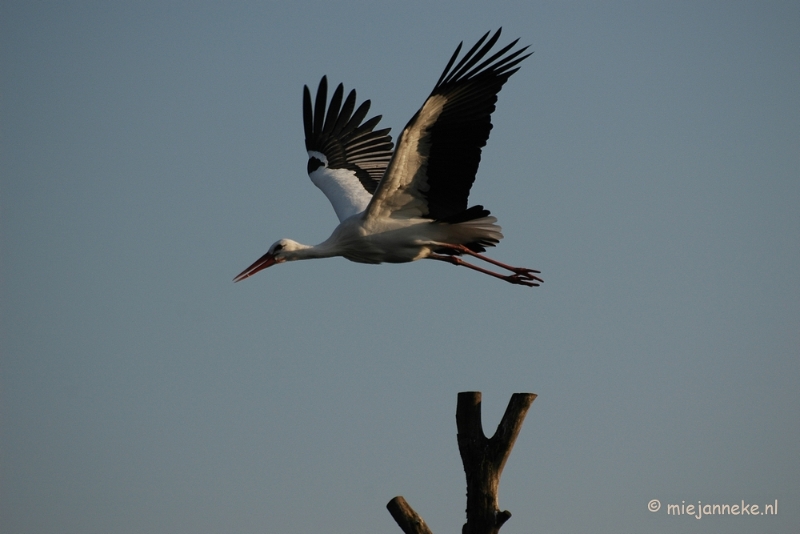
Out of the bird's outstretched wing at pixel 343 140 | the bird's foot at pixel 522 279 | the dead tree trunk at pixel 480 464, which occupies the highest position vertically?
the bird's outstretched wing at pixel 343 140

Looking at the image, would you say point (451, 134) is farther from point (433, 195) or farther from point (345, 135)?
point (345, 135)

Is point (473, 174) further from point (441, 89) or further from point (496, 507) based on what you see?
point (496, 507)

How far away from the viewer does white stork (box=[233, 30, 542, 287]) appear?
748cm

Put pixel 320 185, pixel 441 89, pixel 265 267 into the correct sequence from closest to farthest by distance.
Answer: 1. pixel 441 89
2. pixel 265 267
3. pixel 320 185

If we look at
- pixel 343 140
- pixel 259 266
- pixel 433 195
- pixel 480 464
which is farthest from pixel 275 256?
pixel 480 464

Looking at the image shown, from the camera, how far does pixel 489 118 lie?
25.1 feet

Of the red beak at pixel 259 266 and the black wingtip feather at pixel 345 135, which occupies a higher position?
the black wingtip feather at pixel 345 135

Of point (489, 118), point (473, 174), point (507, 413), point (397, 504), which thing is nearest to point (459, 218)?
point (473, 174)

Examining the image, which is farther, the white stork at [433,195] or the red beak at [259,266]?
the red beak at [259,266]

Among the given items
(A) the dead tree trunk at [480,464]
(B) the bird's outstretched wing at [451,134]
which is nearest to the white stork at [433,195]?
(B) the bird's outstretched wing at [451,134]

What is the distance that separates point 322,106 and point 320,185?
1100 millimetres

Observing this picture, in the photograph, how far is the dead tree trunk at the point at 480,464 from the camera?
623cm

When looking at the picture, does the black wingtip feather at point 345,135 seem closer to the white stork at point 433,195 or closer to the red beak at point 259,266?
the white stork at point 433,195

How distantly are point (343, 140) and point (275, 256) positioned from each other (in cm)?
241
